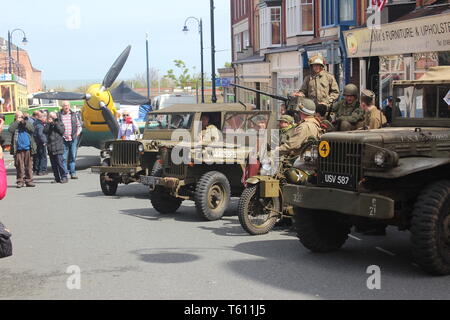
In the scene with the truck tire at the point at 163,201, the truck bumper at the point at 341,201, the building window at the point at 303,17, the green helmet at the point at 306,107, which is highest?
the building window at the point at 303,17

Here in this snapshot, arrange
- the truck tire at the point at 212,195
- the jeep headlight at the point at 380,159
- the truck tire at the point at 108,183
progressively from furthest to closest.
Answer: the truck tire at the point at 108,183, the truck tire at the point at 212,195, the jeep headlight at the point at 380,159

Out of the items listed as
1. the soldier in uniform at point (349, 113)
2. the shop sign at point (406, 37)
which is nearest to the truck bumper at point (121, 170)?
the soldier in uniform at point (349, 113)

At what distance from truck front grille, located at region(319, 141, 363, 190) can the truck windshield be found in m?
1.27

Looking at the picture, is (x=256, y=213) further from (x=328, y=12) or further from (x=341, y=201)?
(x=328, y=12)

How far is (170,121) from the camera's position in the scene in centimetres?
1527

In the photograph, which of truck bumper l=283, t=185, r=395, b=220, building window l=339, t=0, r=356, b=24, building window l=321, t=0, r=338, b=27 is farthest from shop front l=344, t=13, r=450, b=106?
truck bumper l=283, t=185, r=395, b=220

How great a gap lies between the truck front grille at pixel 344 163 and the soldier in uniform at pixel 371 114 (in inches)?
83.2

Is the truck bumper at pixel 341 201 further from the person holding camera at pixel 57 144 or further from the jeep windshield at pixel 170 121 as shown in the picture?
the person holding camera at pixel 57 144

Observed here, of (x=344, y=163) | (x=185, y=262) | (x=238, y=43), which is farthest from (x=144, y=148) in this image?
(x=238, y=43)

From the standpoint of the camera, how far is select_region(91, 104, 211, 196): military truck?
48.9 feet

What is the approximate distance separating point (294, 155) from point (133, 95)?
28882mm

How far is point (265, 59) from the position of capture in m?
43.3

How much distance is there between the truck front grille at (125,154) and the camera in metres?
15.3

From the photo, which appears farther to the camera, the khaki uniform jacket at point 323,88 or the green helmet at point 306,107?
the khaki uniform jacket at point 323,88
